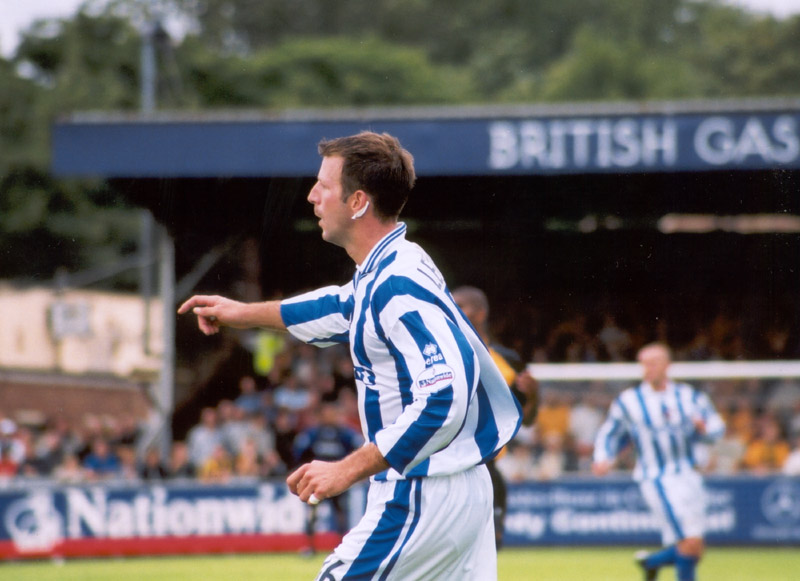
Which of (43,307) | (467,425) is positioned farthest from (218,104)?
(467,425)

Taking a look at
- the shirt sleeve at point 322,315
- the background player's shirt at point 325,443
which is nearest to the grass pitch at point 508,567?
the background player's shirt at point 325,443

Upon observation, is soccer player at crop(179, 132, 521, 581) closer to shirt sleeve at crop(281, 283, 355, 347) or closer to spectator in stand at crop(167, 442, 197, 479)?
shirt sleeve at crop(281, 283, 355, 347)

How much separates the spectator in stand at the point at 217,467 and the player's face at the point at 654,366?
7.48 meters

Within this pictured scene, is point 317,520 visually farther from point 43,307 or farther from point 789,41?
point 789,41

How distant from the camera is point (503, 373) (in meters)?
7.82

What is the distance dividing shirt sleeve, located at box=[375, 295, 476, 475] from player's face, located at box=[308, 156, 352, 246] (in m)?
0.40

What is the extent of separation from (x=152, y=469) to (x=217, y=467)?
2.70 ft

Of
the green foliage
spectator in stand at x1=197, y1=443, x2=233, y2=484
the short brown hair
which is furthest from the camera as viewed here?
the green foliage

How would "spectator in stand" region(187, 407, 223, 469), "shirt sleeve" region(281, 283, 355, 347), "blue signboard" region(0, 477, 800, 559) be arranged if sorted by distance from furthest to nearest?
"spectator in stand" region(187, 407, 223, 469), "blue signboard" region(0, 477, 800, 559), "shirt sleeve" region(281, 283, 355, 347)

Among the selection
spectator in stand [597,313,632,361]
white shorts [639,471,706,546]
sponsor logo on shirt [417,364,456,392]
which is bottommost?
white shorts [639,471,706,546]

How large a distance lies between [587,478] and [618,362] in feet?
5.66

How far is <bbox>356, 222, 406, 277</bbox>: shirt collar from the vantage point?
13.6 ft

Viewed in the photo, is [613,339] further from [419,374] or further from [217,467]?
[419,374]

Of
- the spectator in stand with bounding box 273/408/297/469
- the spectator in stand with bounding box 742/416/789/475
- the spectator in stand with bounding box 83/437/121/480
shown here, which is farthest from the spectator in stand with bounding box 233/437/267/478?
the spectator in stand with bounding box 742/416/789/475
